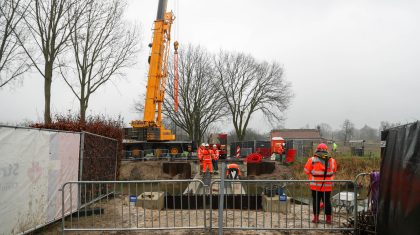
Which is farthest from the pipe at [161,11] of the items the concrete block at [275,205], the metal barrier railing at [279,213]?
the concrete block at [275,205]

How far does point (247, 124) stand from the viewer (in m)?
45.4

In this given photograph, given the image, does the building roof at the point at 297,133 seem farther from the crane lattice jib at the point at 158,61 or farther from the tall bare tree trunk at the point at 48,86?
the tall bare tree trunk at the point at 48,86

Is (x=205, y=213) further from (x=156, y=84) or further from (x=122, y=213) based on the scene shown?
(x=156, y=84)

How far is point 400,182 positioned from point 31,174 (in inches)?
239

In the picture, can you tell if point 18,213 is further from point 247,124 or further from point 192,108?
point 247,124

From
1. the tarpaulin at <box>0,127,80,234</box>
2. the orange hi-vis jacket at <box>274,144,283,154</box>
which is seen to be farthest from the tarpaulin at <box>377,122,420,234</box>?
the orange hi-vis jacket at <box>274,144,283,154</box>

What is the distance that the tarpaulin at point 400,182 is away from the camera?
4.15m

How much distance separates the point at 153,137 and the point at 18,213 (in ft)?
58.5

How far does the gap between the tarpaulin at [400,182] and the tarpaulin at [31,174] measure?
586cm

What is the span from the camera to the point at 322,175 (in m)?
7.50

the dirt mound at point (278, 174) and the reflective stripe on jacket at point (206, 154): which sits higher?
the reflective stripe on jacket at point (206, 154)

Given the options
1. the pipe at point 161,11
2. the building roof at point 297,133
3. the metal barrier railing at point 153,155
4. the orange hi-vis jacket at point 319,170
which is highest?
the pipe at point 161,11

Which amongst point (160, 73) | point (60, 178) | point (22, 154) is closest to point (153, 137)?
point (160, 73)

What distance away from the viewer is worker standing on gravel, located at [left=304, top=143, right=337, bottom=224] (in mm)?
7357
